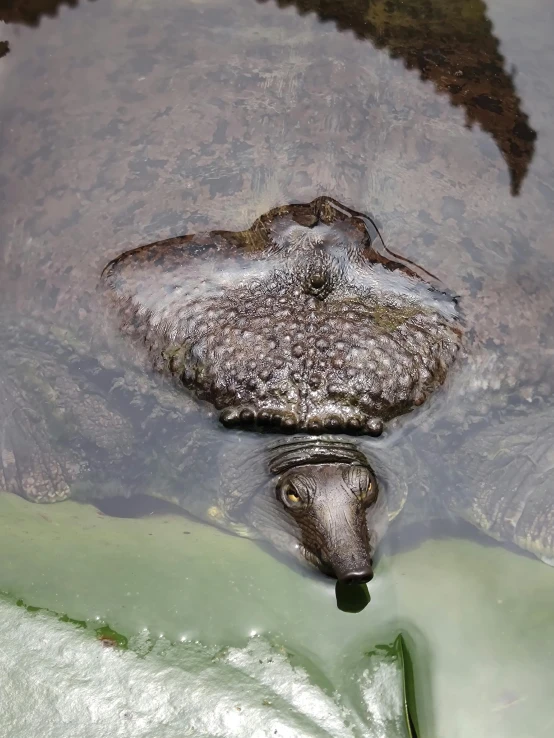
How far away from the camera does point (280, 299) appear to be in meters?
3.39

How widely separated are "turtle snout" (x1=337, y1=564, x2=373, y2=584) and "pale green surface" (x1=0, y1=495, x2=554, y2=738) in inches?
5.1

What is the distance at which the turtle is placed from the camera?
328cm

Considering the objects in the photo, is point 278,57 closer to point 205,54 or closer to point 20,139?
point 205,54

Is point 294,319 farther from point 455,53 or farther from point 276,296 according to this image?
point 455,53

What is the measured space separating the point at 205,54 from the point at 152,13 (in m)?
0.45

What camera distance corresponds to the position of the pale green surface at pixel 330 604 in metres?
2.61

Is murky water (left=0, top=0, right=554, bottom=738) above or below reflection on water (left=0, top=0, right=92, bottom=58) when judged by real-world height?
below

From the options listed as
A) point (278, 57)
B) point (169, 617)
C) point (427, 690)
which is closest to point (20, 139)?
point (278, 57)

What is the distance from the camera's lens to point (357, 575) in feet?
9.25

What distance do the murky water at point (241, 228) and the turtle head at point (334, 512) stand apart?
0.14m

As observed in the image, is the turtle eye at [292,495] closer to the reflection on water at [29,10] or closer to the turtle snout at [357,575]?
the turtle snout at [357,575]

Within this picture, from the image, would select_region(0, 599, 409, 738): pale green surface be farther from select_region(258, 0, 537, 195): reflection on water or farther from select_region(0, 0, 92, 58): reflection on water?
select_region(0, 0, 92, 58): reflection on water

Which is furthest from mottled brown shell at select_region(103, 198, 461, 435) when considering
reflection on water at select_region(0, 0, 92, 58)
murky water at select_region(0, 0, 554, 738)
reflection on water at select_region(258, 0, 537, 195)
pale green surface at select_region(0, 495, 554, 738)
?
reflection on water at select_region(0, 0, 92, 58)

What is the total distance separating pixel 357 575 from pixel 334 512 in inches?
11.7
